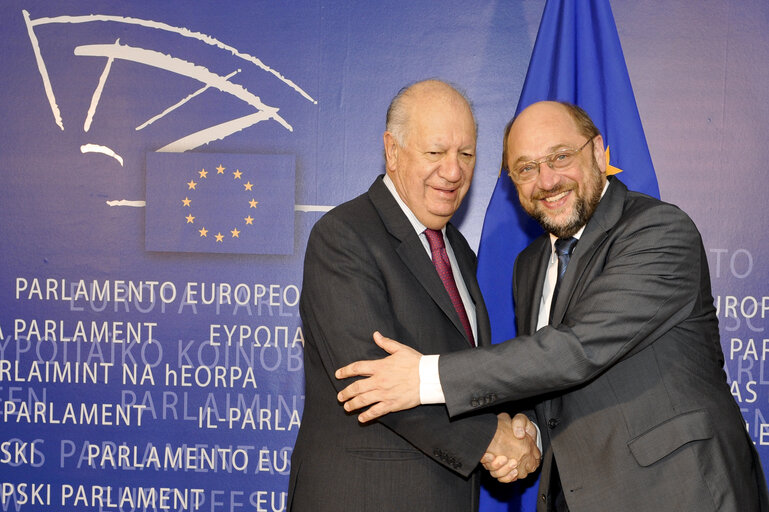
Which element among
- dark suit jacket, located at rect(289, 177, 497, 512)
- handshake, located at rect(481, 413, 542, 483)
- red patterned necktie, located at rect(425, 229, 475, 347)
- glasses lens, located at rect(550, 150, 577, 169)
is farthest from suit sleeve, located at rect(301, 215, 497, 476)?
glasses lens, located at rect(550, 150, 577, 169)

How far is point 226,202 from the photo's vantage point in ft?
11.3

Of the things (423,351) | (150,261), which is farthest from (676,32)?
(150,261)

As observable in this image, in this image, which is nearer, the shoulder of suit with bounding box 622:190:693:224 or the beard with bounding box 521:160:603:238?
the shoulder of suit with bounding box 622:190:693:224

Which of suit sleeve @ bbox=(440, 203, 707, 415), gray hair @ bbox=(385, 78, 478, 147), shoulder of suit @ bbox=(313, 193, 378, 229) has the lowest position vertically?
suit sleeve @ bbox=(440, 203, 707, 415)

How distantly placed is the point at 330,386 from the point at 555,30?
200 cm

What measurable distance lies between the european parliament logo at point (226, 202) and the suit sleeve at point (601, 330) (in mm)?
1687

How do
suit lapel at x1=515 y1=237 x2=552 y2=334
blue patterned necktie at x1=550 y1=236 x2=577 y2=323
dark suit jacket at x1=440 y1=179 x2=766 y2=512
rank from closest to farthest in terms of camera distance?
1. dark suit jacket at x1=440 y1=179 x2=766 y2=512
2. blue patterned necktie at x1=550 y1=236 x2=577 y2=323
3. suit lapel at x1=515 y1=237 x2=552 y2=334

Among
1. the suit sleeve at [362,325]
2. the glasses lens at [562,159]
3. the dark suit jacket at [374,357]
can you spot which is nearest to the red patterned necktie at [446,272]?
the dark suit jacket at [374,357]

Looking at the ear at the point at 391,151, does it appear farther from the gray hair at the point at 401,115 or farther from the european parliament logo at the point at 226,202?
the european parliament logo at the point at 226,202

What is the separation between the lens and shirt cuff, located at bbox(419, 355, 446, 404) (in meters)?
1.99

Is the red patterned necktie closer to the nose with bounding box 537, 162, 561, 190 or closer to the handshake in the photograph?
the handshake

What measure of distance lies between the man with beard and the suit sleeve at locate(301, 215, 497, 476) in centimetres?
6

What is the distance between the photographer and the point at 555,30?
3.14 m

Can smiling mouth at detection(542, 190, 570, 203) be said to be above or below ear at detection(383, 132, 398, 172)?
below
